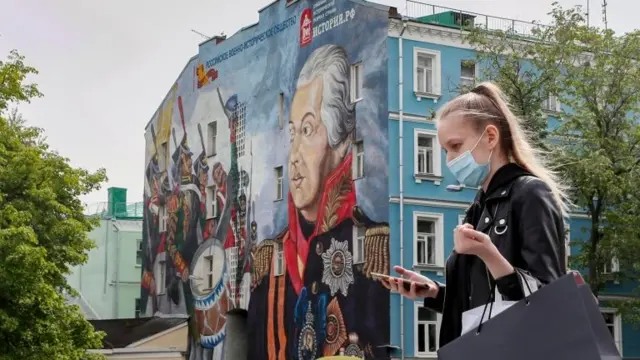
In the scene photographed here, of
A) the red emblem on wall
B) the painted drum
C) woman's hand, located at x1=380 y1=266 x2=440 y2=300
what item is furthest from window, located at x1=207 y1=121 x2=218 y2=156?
woman's hand, located at x1=380 y1=266 x2=440 y2=300

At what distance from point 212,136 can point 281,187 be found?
7.24 metres

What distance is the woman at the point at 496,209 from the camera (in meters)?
4.07

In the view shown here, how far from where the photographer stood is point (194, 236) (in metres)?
53.2

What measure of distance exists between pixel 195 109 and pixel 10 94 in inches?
871

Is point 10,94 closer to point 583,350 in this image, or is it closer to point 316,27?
point 316,27

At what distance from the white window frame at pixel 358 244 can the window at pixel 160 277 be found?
17.6 meters

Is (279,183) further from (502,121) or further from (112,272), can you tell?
(502,121)

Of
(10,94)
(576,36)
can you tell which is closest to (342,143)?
(576,36)

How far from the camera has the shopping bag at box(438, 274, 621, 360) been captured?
11.6 ft

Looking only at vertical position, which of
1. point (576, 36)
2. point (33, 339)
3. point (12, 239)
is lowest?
point (33, 339)

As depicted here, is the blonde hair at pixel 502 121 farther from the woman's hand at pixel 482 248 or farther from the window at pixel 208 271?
the window at pixel 208 271

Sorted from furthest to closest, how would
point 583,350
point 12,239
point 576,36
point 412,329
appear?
point 412,329
point 576,36
point 12,239
point 583,350

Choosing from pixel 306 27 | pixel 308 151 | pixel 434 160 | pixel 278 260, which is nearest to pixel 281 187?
pixel 278 260

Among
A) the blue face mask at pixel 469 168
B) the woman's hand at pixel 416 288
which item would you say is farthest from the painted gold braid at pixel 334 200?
the blue face mask at pixel 469 168
